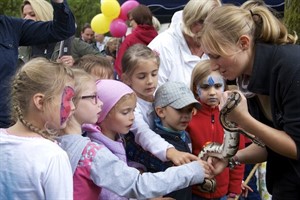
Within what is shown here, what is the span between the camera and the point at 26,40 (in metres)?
3.66

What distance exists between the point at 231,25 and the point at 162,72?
5.58ft

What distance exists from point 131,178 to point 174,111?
101 cm

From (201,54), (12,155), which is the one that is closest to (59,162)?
(12,155)

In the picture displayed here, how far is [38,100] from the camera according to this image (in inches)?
90.7

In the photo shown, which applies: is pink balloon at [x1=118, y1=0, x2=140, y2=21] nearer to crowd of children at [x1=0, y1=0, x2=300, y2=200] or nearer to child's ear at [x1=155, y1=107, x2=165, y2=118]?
child's ear at [x1=155, y1=107, x2=165, y2=118]

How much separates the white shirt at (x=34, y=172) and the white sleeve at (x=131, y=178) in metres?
0.36

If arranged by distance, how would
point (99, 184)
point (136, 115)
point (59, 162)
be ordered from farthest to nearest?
point (136, 115), point (99, 184), point (59, 162)

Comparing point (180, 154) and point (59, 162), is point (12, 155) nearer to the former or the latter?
point (59, 162)

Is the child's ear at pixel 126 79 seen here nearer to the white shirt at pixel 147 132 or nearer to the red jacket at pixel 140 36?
the white shirt at pixel 147 132

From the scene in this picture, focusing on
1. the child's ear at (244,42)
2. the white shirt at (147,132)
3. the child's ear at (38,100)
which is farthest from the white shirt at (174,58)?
the child's ear at (38,100)

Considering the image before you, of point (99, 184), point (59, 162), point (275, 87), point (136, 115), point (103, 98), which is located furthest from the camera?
point (136, 115)

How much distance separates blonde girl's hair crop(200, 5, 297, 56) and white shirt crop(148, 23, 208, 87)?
1.58 metres

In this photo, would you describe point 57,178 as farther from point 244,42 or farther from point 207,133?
point 207,133

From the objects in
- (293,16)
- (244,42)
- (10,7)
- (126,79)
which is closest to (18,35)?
(126,79)
